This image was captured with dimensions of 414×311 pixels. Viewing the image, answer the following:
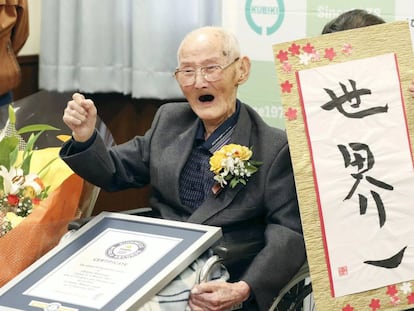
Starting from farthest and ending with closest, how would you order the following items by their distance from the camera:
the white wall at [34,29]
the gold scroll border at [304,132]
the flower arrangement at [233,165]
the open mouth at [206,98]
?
the white wall at [34,29], the open mouth at [206,98], the flower arrangement at [233,165], the gold scroll border at [304,132]

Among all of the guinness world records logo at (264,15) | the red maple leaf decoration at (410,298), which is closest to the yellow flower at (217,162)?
the red maple leaf decoration at (410,298)

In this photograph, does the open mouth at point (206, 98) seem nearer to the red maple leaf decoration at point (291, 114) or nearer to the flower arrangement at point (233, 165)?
the flower arrangement at point (233, 165)

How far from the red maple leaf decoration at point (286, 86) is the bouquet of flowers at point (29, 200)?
63 cm

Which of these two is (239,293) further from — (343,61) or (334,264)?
(343,61)

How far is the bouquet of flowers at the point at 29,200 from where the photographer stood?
1.92m

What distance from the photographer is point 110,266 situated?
180 centimetres

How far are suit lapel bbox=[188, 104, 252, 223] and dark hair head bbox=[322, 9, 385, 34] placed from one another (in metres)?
0.38

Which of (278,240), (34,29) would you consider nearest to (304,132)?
(278,240)

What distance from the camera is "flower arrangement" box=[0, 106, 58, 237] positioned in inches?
78.7

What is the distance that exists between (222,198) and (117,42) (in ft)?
4.41

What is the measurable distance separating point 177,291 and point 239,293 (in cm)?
16

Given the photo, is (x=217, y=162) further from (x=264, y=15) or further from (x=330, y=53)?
(x=264, y=15)

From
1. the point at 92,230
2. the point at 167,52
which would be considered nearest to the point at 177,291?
the point at 92,230

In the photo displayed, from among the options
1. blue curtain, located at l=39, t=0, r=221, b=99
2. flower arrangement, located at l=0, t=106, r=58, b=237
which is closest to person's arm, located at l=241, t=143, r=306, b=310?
flower arrangement, located at l=0, t=106, r=58, b=237
